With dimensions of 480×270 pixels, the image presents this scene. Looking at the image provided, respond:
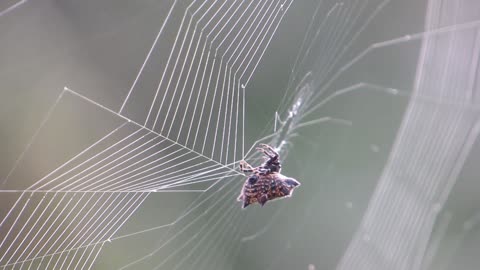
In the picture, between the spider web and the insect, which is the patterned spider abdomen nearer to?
the insect

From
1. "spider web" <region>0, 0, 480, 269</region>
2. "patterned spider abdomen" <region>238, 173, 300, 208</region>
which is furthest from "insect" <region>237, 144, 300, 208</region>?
"spider web" <region>0, 0, 480, 269</region>

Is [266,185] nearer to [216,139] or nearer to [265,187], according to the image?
[265,187]

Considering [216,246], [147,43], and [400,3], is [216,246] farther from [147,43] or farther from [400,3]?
[400,3]

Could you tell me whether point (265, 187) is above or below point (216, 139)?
below

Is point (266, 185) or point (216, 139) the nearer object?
point (266, 185)

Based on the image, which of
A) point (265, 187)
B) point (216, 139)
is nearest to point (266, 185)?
point (265, 187)

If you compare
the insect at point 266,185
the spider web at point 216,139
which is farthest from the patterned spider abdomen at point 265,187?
the spider web at point 216,139
